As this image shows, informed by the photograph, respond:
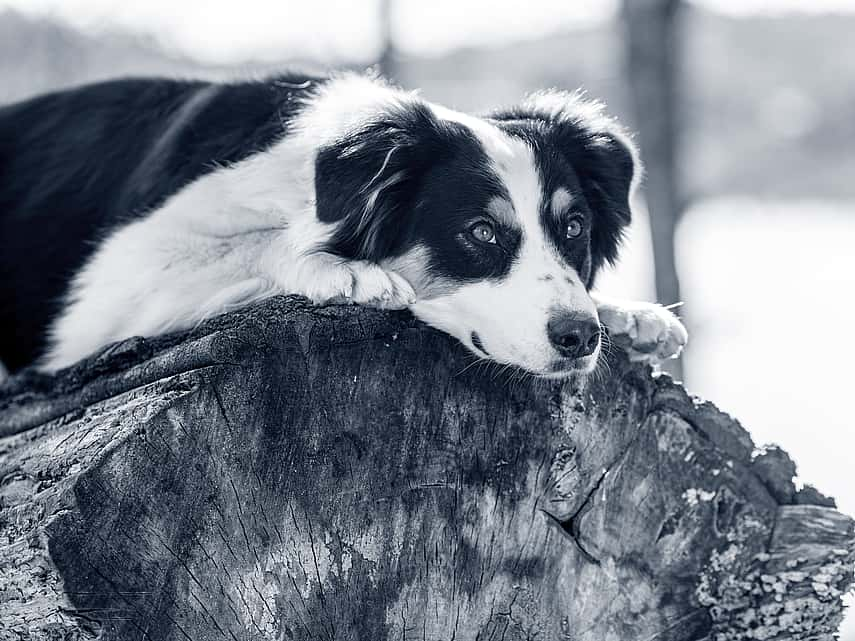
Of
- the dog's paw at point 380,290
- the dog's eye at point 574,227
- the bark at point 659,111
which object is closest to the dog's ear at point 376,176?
the dog's paw at point 380,290

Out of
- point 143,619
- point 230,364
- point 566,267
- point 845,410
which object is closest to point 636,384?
point 566,267

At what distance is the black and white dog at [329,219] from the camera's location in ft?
9.94

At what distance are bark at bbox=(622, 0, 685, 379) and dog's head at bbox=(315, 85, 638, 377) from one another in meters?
2.14

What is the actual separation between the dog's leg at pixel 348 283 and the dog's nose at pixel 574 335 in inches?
15.4

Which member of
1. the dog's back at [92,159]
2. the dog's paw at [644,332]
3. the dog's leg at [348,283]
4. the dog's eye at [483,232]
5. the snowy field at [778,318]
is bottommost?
the snowy field at [778,318]

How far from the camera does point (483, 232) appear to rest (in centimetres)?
326

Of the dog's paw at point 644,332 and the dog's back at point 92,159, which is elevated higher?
the dog's paw at point 644,332

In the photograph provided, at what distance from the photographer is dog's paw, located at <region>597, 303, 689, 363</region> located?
3.02 m

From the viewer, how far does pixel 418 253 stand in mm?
3326

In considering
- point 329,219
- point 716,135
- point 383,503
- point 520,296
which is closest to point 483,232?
point 520,296

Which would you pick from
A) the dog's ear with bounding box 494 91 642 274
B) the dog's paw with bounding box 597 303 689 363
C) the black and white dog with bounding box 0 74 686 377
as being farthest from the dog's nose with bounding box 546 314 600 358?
the dog's ear with bounding box 494 91 642 274

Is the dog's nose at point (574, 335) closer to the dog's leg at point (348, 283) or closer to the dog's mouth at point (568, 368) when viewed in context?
the dog's mouth at point (568, 368)

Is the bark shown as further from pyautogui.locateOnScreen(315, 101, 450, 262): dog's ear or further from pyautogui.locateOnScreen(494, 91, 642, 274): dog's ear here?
pyautogui.locateOnScreen(315, 101, 450, 262): dog's ear

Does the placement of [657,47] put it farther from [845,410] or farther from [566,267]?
[845,410]
